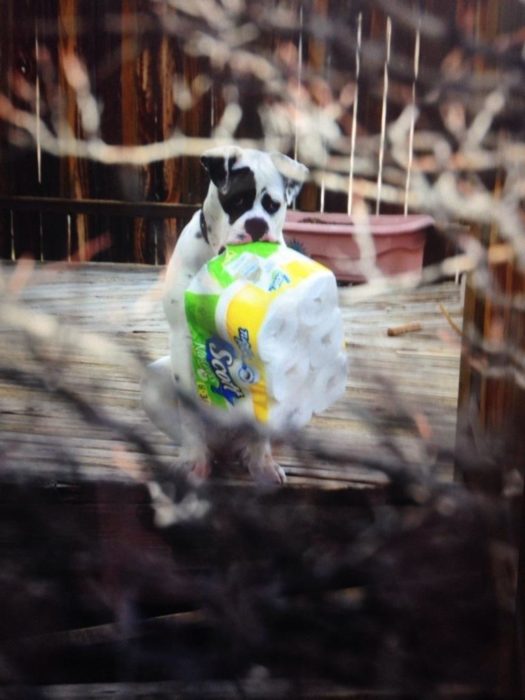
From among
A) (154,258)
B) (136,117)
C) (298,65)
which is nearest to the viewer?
(298,65)

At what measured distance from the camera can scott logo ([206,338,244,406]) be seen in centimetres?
112

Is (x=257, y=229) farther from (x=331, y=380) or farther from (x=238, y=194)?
(x=331, y=380)

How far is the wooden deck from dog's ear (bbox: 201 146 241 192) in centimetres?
15

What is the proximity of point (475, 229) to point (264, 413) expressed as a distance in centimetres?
33

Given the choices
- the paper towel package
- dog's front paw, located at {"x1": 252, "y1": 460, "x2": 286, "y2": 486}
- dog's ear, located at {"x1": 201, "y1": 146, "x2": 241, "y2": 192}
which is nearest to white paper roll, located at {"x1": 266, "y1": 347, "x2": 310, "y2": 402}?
the paper towel package

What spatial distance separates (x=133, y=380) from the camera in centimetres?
113

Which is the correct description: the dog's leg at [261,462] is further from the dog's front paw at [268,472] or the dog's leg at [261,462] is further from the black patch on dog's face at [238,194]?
the black patch on dog's face at [238,194]

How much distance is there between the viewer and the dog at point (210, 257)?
42.3 inches

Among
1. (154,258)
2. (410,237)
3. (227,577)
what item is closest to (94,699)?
(227,577)

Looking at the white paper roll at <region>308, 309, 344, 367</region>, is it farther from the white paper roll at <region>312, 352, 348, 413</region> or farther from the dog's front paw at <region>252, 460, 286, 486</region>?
the dog's front paw at <region>252, 460, 286, 486</region>

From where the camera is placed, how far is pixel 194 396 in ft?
3.74

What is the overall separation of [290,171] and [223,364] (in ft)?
0.82

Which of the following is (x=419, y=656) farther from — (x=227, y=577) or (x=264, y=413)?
(x=264, y=413)

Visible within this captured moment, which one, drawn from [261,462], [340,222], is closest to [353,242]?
[340,222]
